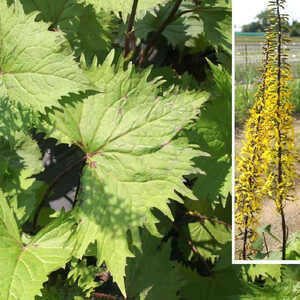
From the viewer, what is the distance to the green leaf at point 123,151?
85cm

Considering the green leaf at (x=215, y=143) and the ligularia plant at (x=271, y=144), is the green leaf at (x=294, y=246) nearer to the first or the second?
the ligularia plant at (x=271, y=144)

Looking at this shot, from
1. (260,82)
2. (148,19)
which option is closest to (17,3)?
(260,82)

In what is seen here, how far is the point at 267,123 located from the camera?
0.76 m

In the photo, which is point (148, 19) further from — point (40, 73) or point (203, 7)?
point (40, 73)

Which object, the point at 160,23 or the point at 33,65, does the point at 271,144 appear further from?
the point at 160,23

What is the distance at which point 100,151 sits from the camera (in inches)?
36.1

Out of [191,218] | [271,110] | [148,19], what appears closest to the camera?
[271,110]

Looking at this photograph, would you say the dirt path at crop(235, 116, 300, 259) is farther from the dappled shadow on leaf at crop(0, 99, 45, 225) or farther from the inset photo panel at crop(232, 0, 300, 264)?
the dappled shadow on leaf at crop(0, 99, 45, 225)

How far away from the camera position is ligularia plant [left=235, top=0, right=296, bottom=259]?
735mm

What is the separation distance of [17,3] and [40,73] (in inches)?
6.1

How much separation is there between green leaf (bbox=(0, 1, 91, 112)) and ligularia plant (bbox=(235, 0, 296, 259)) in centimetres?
33

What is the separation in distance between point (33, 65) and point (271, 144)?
0.47 m

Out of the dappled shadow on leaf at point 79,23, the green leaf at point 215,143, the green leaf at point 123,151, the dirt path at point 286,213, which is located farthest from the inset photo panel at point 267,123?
the dappled shadow on leaf at point 79,23

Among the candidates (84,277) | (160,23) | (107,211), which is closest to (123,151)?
(107,211)
